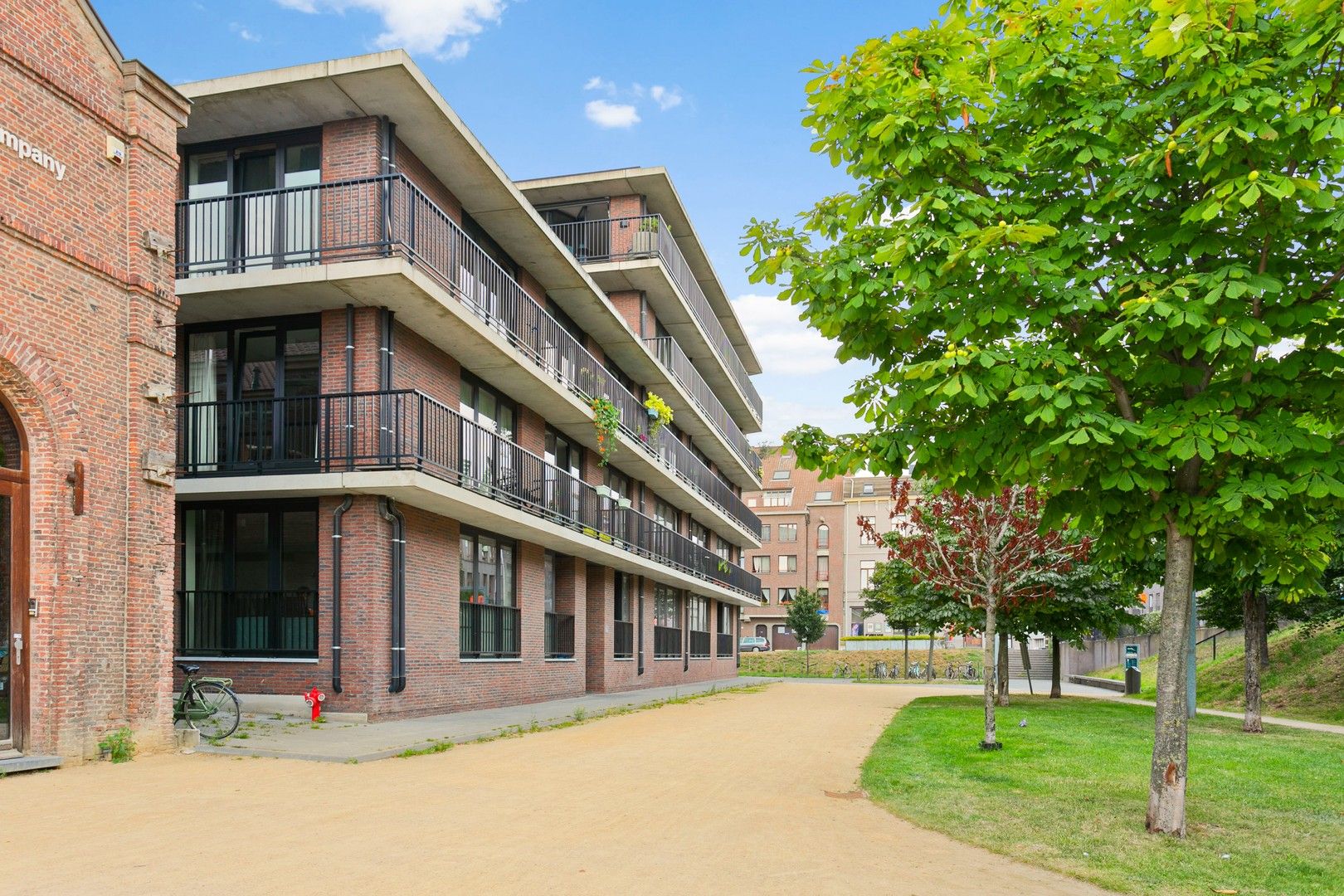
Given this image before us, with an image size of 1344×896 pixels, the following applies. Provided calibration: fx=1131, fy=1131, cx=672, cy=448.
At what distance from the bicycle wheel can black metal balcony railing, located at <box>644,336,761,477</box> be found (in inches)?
748

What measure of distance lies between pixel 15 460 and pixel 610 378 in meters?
17.4

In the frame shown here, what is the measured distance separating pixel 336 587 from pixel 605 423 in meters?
9.56

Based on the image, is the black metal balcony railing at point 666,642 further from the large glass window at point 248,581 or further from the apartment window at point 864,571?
the apartment window at point 864,571

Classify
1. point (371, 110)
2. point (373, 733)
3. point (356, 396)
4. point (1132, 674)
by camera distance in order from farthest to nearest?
point (1132, 674), point (371, 110), point (356, 396), point (373, 733)

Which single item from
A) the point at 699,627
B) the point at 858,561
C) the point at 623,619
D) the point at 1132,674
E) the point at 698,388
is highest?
the point at 698,388

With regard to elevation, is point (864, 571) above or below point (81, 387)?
below

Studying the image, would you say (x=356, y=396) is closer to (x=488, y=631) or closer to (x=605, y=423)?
(x=488, y=631)

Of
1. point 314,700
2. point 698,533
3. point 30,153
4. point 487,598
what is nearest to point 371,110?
point 30,153

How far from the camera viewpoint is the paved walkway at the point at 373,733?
12594 millimetres

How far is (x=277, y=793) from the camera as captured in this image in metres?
9.75

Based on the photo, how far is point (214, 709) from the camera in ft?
43.7

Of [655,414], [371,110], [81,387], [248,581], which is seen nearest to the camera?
[81,387]

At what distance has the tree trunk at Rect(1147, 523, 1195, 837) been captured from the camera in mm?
8164

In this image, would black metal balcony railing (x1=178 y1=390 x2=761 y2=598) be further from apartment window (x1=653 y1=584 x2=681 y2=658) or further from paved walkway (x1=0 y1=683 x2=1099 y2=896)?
apartment window (x1=653 y1=584 x2=681 y2=658)
